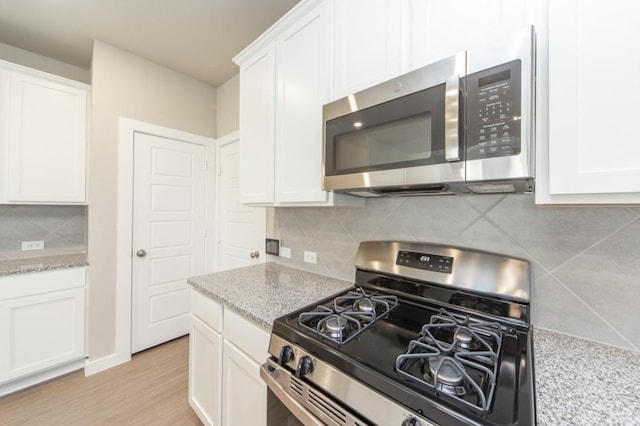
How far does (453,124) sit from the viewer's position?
0.79 meters

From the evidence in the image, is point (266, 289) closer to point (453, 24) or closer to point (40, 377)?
point (453, 24)

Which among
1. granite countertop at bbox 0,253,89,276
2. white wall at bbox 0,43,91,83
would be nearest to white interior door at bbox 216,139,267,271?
granite countertop at bbox 0,253,89,276

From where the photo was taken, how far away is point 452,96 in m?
0.80

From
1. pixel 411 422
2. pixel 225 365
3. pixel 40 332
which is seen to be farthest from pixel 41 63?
pixel 411 422

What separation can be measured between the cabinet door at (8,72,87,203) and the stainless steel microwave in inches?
99.2

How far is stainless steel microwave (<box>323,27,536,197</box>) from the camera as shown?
71cm

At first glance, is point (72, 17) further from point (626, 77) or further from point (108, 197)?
point (626, 77)

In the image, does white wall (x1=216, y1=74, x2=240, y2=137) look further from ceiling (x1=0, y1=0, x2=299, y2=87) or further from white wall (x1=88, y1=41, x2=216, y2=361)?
white wall (x1=88, y1=41, x2=216, y2=361)

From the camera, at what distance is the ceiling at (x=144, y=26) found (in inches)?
71.4

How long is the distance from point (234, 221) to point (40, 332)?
5.45 ft

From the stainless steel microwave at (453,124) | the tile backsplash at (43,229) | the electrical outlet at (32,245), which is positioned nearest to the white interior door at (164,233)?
the tile backsplash at (43,229)

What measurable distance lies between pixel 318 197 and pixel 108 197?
81.0 inches

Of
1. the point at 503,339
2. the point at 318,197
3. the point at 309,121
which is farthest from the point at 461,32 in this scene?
the point at 503,339

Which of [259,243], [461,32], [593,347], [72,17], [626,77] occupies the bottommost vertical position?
[593,347]
